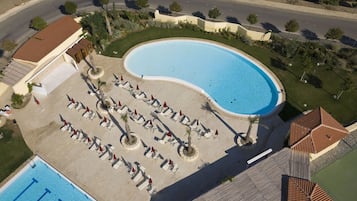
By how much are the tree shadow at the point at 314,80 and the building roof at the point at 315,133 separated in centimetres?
758

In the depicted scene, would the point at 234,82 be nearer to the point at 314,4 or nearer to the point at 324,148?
the point at 324,148

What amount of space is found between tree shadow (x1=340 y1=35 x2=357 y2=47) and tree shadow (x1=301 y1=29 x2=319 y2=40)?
3.35 metres

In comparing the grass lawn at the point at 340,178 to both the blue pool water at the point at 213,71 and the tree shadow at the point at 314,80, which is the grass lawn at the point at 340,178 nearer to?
the blue pool water at the point at 213,71

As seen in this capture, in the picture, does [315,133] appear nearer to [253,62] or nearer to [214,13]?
[253,62]

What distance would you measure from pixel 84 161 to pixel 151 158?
22.6 feet

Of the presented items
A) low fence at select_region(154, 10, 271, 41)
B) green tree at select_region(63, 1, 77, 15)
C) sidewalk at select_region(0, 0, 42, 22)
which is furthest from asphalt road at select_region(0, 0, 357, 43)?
low fence at select_region(154, 10, 271, 41)

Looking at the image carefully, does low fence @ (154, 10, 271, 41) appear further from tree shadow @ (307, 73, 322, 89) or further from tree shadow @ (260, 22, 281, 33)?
tree shadow @ (307, 73, 322, 89)

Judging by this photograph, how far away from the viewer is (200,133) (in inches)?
1366

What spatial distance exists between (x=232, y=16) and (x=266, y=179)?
2718cm

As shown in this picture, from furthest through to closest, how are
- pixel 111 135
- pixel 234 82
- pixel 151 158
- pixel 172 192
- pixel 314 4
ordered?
pixel 314 4, pixel 234 82, pixel 111 135, pixel 151 158, pixel 172 192

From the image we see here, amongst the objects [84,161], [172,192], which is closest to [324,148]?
[172,192]

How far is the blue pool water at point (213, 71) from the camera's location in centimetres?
3762

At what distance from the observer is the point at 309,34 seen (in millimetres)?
44938

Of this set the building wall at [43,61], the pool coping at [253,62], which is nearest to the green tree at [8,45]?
the building wall at [43,61]
